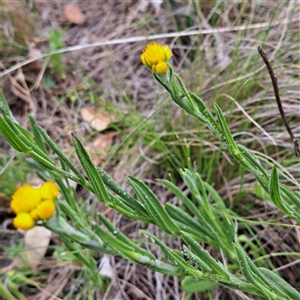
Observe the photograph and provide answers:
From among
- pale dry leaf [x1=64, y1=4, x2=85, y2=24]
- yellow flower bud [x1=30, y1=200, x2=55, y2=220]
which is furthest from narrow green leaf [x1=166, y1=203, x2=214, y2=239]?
pale dry leaf [x1=64, y1=4, x2=85, y2=24]

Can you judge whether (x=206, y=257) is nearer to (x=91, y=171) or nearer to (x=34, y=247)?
(x=91, y=171)

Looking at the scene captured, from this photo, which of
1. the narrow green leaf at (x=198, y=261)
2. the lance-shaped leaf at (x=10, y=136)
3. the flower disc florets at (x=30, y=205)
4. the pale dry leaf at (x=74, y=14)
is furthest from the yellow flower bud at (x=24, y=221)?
the pale dry leaf at (x=74, y=14)

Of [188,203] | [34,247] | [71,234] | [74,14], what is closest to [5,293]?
[34,247]

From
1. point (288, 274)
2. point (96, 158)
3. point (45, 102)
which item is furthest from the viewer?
point (45, 102)

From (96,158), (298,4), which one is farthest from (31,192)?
(298,4)

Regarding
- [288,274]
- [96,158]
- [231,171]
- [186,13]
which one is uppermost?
[186,13]

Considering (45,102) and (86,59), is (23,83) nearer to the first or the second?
(45,102)

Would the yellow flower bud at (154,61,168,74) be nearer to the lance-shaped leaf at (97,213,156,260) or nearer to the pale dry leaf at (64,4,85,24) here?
the lance-shaped leaf at (97,213,156,260)

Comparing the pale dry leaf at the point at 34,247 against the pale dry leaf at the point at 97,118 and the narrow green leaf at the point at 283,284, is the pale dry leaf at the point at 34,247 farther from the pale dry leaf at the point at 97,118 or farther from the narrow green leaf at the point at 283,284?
the narrow green leaf at the point at 283,284
